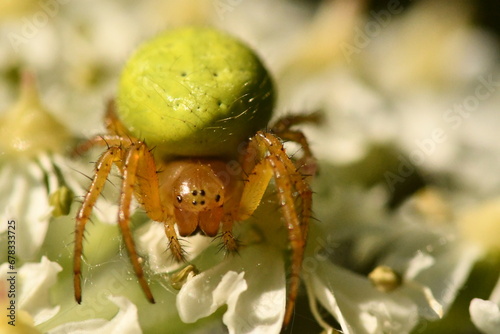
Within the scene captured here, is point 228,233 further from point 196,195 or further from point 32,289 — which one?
point 32,289

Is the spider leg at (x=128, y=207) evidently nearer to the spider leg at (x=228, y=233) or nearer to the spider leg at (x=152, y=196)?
the spider leg at (x=152, y=196)

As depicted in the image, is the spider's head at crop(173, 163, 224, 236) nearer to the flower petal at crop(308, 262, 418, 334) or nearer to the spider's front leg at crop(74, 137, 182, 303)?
the spider's front leg at crop(74, 137, 182, 303)

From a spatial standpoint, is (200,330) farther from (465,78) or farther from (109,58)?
(465,78)

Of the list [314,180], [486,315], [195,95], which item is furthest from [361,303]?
[195,95]

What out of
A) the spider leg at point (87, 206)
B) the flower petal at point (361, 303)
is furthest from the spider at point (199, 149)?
the flower petal at point (361, 303)

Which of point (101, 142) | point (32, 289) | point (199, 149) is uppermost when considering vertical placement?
point (199, 149)

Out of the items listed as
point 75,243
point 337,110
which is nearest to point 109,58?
point 337,110

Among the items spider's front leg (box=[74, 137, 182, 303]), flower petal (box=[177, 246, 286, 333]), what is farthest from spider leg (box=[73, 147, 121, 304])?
flower petal (box=[177, 246, 286, 333])
